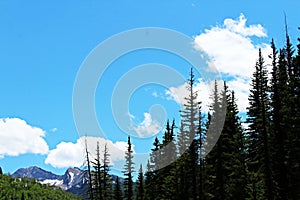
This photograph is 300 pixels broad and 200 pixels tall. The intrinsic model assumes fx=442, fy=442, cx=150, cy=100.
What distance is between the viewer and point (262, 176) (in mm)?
37031

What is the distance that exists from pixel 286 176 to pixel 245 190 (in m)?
4.33

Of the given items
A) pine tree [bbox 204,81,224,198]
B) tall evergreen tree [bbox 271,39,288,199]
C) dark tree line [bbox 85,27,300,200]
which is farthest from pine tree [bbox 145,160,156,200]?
tall evergreen tree [bbox 271,39,288,199]

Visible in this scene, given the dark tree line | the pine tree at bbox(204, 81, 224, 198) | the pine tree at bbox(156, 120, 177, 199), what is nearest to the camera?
the dark tree line

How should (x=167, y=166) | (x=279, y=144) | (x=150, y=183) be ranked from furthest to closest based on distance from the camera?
(x=150, y=183)
(x=167, y=166)
(x=279, y=144)

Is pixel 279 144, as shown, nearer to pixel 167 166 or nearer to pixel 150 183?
pixel 167 166

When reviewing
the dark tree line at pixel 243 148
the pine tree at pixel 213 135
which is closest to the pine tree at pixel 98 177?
the dark tree line at pixel 243 148

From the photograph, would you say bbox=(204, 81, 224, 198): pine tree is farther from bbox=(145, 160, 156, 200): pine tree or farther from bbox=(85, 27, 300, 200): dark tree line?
bbox=(145, 160, 156, 200): pine tree

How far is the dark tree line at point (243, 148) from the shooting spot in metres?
36.2

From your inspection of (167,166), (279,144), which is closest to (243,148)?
(279,144)

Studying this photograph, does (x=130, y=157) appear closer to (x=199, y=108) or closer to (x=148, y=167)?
(x=148, y=167)

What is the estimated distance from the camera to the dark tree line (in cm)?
3623

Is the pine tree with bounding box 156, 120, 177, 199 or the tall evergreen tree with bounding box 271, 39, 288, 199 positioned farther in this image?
the pine tree with bounding box 156, 120, 177, 199

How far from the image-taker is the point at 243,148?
39.0m

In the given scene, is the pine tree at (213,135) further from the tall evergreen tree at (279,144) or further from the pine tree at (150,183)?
the pine tree at (150,183)
